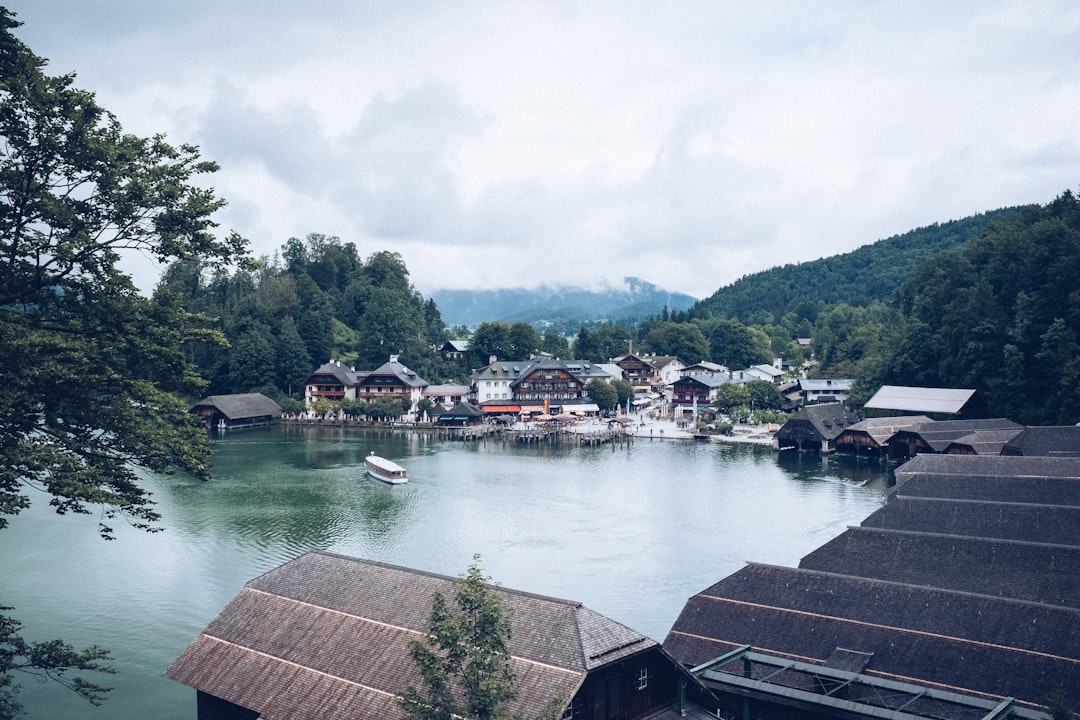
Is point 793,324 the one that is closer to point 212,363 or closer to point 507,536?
point 212,363

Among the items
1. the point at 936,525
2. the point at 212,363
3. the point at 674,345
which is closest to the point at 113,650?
the point at 936,525

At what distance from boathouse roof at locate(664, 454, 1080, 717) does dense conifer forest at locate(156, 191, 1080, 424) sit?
11816 millimetres

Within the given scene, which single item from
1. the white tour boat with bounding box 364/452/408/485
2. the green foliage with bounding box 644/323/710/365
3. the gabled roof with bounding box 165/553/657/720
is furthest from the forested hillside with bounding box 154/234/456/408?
the gabled roof with bounding box 165/553/657/720

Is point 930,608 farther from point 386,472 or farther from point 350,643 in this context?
point 386,472

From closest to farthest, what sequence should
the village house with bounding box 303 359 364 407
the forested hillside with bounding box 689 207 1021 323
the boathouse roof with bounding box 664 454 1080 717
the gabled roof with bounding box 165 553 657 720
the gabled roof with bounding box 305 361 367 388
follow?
the gabled roof with bounding box 165 553 657 720 < the boathouse roof with bounding box 664 454 1080 717 < the gabled roof with bounding box 305 361 367 388 < the village house with bounding box 303 359 364 407 < the forested hillside with bounding box 689 207 1021 323

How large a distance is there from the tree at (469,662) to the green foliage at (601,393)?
61.0m

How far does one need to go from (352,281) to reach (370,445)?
1490 inches

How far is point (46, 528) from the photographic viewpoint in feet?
102

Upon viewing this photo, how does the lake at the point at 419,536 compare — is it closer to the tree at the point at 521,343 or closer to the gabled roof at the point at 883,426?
the gabled roof at the point at 883,426

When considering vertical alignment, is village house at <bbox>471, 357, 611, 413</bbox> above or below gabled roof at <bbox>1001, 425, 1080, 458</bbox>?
above

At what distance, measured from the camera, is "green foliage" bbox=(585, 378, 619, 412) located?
7125cm

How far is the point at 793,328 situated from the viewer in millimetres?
129875

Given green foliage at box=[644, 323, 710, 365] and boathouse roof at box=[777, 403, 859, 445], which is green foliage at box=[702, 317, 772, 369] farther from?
boathouse roof at box=[777, 403, 859, 445]

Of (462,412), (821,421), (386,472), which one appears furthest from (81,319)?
(462,412)
